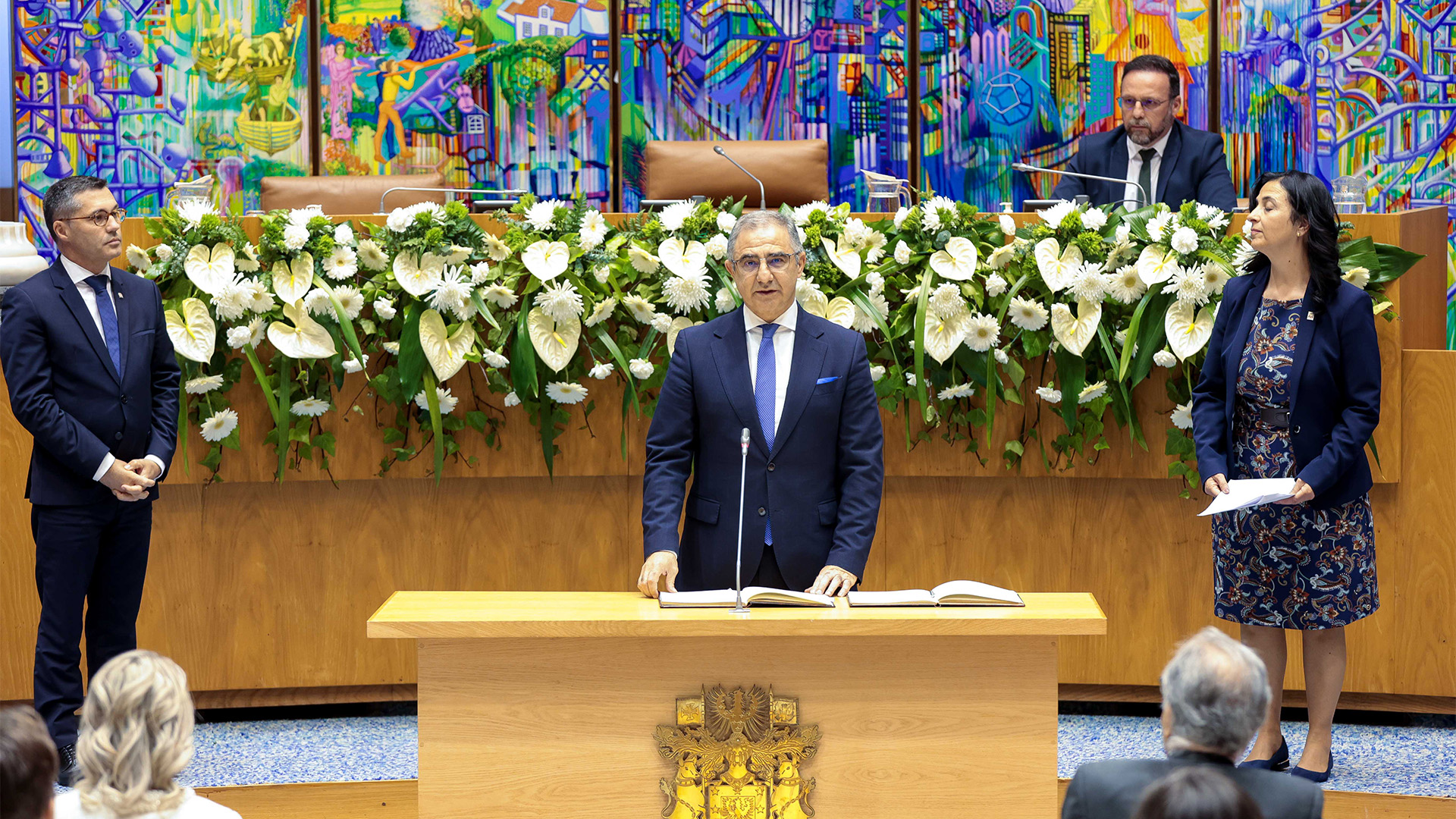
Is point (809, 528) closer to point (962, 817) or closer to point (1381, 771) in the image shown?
point (962, 817)

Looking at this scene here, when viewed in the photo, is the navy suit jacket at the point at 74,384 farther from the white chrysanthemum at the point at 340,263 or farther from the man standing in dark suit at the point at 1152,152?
the man standing in dark suit at the point at 1152,152

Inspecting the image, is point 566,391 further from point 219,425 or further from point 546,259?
point 219,425

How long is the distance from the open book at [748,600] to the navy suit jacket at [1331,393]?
1.32m

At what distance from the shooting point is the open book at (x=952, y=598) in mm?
2463

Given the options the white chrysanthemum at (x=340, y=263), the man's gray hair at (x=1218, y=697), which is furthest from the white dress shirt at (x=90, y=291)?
the man's gray hair at (x=1218, y=697)

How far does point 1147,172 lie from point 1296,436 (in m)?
Answer: 1.52

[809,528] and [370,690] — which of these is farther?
[370,690]

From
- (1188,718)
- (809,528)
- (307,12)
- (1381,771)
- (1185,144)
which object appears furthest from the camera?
(307,12)

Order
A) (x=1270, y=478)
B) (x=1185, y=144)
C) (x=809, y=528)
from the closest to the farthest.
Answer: (x=809, y=528)
(x=1270, y=478)
(x=1185, y=144)

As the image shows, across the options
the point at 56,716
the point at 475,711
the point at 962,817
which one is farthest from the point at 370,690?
the point at 962,817

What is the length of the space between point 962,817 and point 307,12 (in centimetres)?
492

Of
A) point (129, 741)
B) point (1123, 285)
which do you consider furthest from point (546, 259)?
point (129, 741)

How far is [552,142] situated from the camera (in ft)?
20.2

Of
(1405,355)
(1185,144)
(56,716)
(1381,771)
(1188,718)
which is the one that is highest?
(1185,144)
